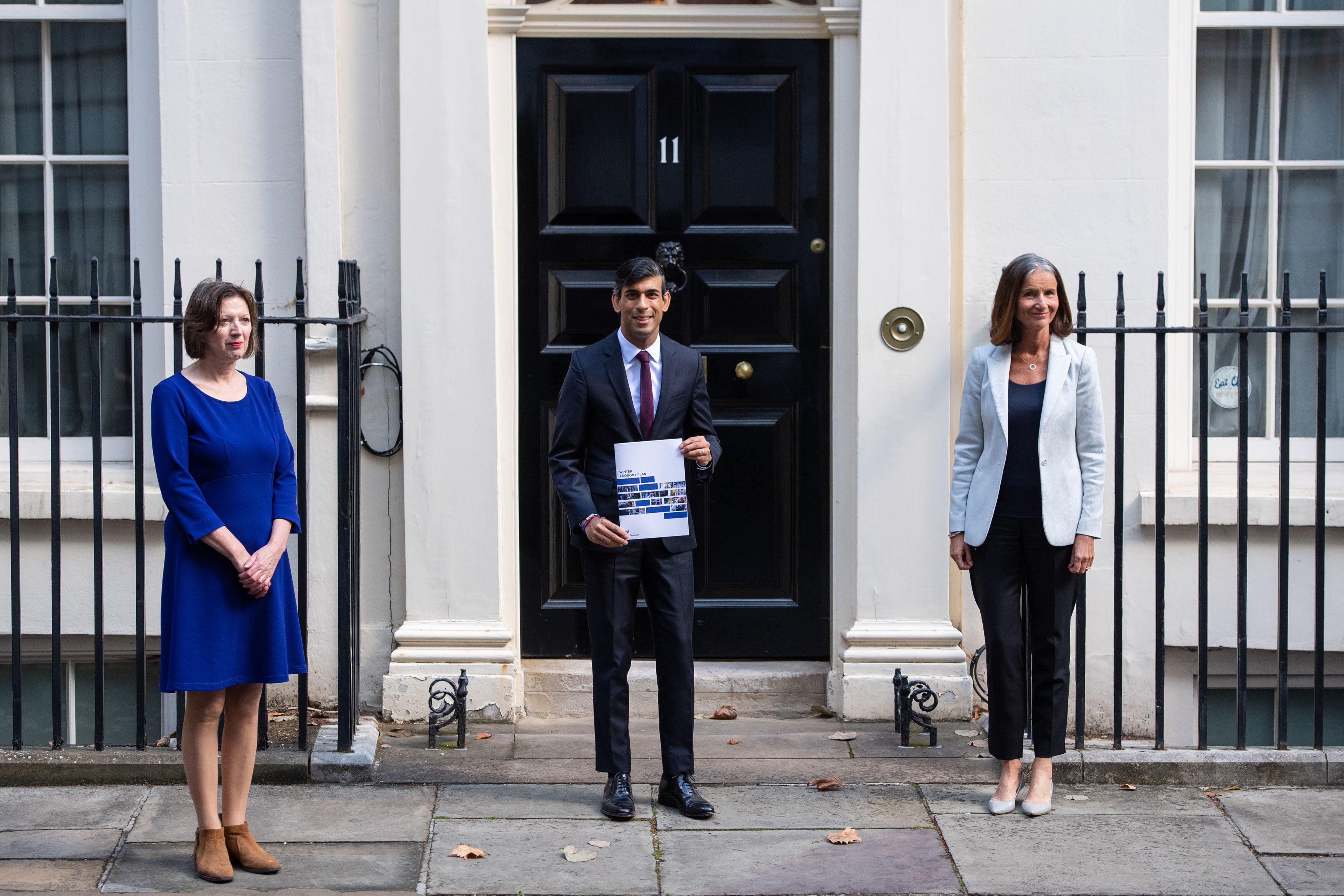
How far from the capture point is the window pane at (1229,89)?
6090mm

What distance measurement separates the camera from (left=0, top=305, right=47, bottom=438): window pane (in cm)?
620

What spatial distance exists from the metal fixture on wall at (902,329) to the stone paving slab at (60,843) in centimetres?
339

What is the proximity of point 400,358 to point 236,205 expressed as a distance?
37.4 inches

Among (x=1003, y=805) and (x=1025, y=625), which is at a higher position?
Answer: (x=1025, y=625)

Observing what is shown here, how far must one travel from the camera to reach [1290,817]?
465cm

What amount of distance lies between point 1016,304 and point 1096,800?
176 cm

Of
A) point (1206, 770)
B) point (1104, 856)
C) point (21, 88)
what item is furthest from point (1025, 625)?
point (21, 88)

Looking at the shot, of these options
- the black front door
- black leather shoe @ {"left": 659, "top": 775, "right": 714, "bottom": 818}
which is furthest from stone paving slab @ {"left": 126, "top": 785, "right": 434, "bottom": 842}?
the black front door

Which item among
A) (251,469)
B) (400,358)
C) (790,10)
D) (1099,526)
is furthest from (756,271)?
(251,469)

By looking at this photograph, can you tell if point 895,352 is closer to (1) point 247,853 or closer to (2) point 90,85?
(1) point 247,853

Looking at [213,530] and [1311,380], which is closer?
[213,530]

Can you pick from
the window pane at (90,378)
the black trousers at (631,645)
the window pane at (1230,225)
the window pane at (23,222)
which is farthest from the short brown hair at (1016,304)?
the window pane at (23,222)

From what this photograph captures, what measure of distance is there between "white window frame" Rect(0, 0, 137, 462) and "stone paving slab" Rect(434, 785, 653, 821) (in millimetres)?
2372

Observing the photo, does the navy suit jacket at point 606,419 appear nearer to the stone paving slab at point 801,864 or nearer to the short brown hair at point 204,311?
the stone paving slab at point 801,864
